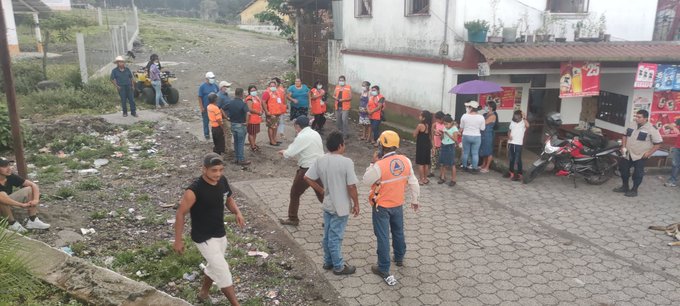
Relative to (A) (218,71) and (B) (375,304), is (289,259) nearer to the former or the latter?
(B) (375,304)

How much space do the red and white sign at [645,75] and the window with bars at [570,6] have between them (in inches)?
68.3

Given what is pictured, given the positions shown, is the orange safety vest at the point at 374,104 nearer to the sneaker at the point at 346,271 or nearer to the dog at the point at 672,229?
the dog at the point at 672,229

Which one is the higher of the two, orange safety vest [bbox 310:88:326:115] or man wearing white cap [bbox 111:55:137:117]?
man wearing white cap [bbox 111:55:137:117]

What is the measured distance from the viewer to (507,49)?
964cm

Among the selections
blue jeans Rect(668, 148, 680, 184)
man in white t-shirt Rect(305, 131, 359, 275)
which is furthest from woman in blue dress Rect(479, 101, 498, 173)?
man in white t-shirt Rect(305, 131, 359, 275)

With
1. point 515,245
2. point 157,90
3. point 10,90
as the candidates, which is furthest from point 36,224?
point 157,90

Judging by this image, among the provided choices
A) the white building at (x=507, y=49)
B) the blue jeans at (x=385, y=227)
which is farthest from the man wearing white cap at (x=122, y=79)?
the blue jeans at (x=385, y=227)

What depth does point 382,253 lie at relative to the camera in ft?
17.5

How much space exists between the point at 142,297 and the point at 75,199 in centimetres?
406

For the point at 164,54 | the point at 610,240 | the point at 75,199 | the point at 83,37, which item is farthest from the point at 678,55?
the point at 164,54

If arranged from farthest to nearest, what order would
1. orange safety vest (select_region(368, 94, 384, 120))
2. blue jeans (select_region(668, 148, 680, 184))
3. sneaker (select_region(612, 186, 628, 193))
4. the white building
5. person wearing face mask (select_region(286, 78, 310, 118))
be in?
person wearing face mask (select_region(286, 78, 310, 118)), orange safety vest (select_region(368, 94, 384, 120)), the white building, blue jeans (select_region(668, 148, 680, 184)), sneaker (select_region(612, 186, 628, 193))

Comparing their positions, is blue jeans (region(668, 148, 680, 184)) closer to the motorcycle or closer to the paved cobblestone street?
the paved cobblestone street

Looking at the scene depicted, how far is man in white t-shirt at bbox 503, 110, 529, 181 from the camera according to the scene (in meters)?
9.23

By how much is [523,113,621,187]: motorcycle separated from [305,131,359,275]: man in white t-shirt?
523 centimetres
